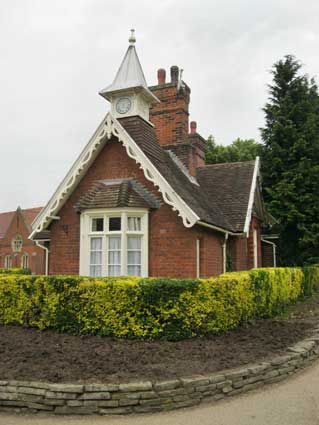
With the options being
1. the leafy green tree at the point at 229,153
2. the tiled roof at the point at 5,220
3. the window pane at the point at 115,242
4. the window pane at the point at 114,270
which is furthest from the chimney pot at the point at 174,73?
the tiled roof at the point at 5,220

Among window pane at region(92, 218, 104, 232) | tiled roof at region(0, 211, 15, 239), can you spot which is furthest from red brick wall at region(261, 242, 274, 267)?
tiled roof at region(0, 211, 15, 239)

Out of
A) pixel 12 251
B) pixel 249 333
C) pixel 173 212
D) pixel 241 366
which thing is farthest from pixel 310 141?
pixel 12 251

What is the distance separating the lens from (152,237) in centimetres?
1212

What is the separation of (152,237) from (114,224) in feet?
4.32

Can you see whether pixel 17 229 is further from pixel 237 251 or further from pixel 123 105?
pixel 237 251

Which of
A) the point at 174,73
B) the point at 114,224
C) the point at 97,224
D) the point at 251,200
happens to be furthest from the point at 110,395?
the point at 174,73

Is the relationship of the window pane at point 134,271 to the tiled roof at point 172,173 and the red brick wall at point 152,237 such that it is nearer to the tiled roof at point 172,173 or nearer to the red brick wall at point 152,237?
the red brick wall at point 152,237

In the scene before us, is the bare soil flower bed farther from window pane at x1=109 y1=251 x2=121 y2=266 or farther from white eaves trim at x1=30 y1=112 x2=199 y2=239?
white eaves trim at x1=30 y1=112 x2=199 y2=239

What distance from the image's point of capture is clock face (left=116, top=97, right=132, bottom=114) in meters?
14.2

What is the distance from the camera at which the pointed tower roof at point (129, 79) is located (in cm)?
1391

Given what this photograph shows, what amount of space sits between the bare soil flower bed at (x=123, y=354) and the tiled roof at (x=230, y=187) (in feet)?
20.6

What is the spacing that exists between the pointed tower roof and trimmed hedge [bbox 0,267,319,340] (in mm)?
7661

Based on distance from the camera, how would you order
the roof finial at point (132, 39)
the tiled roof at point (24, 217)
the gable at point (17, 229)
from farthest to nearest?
the tiled roof at point (24, 217) → the gable at point (17, 229) → the roof finial at point (132, 39)

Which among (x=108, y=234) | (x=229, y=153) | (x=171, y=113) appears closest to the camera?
(x=108, y=234)
